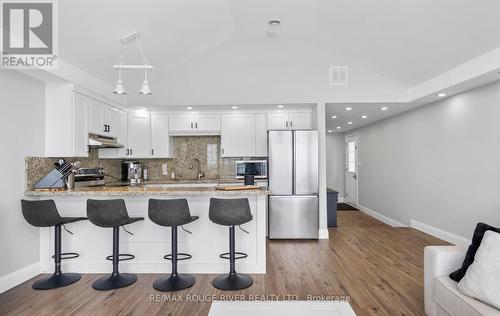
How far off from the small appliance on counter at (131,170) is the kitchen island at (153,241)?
7.09ft

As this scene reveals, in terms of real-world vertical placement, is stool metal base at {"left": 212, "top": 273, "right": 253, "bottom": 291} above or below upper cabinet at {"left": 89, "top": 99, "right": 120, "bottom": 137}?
below

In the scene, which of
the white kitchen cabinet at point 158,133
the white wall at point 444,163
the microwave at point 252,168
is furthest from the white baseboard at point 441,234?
the white kitchen cabinet at point 158,133

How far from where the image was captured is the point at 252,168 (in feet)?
17.5

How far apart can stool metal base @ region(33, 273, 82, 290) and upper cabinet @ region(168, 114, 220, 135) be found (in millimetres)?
2968

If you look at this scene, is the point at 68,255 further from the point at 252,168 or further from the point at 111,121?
the point at 252,168

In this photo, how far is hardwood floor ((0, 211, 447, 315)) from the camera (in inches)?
101

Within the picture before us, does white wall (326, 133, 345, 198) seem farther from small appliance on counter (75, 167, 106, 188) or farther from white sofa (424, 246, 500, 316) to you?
white sofa (424, 246, 500, 316)

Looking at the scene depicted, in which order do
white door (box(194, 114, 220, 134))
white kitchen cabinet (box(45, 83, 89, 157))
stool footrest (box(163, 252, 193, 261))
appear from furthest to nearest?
white door (box(194, 114, 220, 134))
white kitchen cabinet (box(45, 83, 89, 157))
stool footrest (box(163, 252, 193, 261))

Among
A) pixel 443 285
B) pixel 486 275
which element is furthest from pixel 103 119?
pixel 486 275

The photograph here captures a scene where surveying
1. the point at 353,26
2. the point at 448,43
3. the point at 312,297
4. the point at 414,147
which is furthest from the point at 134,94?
the point at 414,147

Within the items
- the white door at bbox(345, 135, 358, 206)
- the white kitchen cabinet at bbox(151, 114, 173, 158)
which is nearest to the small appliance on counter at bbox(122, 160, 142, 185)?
the white kitchen cabinet at bbox(151, 114, 173, 158)

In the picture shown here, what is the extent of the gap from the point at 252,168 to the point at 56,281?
3.31 meters

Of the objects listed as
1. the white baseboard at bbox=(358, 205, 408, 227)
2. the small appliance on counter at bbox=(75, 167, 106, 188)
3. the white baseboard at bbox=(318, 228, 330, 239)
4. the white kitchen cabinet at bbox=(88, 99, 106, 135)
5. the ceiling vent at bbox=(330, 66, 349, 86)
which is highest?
the ceiling vent at bbox=(330, 66, 349, 86)

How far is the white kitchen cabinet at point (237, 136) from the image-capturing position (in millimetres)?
5410
